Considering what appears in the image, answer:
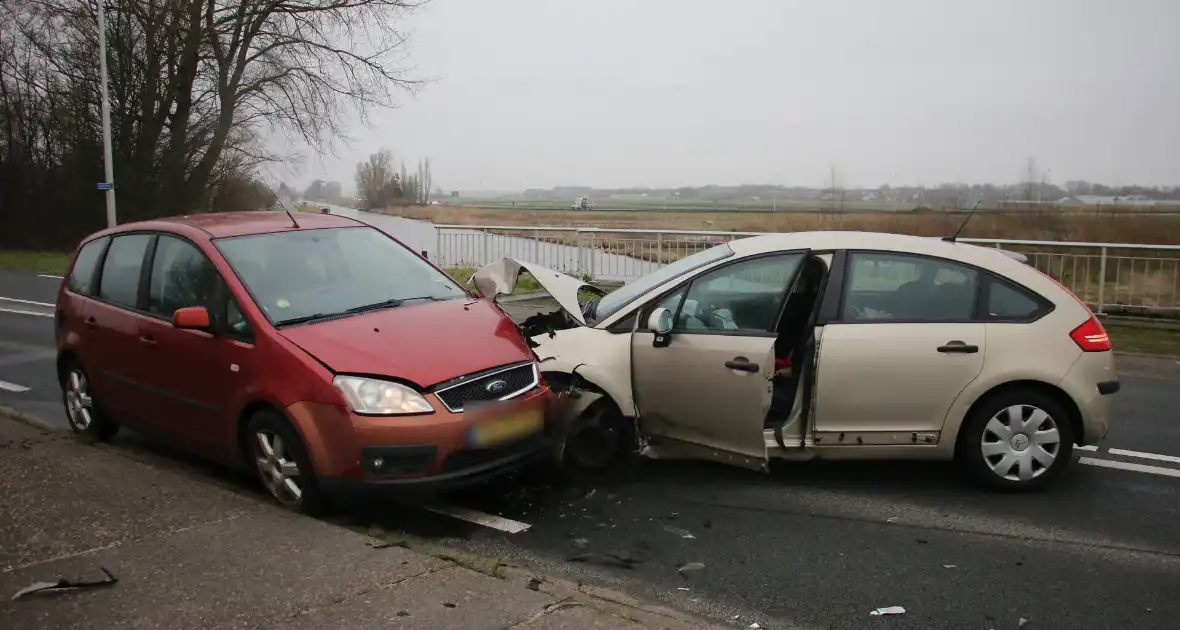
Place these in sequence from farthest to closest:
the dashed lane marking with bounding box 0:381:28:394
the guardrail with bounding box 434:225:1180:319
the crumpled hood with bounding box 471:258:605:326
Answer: the guardrail with bounding box 434:225:1180:319
the dashed lane marking with bounding box 0:381:28:394
the crumpled hood with bounding box 471:258:605:326

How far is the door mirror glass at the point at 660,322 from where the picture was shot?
5633 millimetres

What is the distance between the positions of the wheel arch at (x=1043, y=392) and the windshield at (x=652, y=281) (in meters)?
1.71

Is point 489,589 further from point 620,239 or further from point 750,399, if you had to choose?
point 620,239

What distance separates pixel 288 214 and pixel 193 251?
0.80m

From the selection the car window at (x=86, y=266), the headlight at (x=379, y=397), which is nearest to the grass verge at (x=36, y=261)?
the car window at (x=86, y=266)

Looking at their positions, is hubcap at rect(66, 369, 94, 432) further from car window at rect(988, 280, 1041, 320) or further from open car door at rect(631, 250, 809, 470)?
car window at rect(988, 280, 1041, 320)

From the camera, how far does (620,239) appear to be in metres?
17.1

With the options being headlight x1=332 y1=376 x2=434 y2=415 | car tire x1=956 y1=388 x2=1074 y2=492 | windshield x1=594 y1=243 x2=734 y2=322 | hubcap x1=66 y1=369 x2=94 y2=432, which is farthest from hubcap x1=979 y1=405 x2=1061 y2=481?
hubcap x1=66 y1=369 x2=94 y2=432

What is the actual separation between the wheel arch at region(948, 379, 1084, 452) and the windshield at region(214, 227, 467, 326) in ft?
10.9

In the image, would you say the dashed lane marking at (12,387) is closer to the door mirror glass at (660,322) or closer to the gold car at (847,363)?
the gold car at (847,363)

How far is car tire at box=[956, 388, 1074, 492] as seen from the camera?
215 inches

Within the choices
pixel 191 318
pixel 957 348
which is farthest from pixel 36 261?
pixel 957 348

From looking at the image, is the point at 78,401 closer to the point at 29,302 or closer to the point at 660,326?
the point at 660,326

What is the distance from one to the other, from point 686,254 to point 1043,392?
36.2 ft
